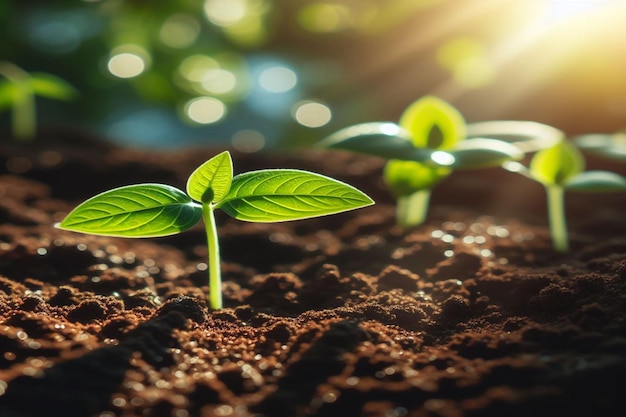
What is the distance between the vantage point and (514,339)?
0.86 meters

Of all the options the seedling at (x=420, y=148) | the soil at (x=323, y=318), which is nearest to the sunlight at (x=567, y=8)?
the soil at (x=323, y=318)

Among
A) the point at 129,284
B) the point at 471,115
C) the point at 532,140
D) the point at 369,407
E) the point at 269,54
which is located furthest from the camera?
the point at 269,54

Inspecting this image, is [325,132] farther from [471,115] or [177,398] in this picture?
[177,398]

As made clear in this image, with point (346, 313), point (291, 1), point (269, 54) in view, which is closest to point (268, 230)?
point (346, 313)

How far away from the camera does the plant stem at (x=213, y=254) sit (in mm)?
1019

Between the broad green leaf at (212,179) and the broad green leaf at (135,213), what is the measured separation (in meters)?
0.02

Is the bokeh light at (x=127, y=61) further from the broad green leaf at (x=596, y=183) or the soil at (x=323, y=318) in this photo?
the broad green leaf at (x=596, y=183)

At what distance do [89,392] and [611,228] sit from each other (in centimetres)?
135

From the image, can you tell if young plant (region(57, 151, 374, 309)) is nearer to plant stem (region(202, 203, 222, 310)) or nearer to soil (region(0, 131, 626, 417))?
plant stem (region(202, 203, 222, 310))

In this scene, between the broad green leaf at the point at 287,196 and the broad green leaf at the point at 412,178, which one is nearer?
the broad green leaf at the point at 287,196

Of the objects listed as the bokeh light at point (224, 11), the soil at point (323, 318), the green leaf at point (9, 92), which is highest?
the bokeh light at point (224, 11)

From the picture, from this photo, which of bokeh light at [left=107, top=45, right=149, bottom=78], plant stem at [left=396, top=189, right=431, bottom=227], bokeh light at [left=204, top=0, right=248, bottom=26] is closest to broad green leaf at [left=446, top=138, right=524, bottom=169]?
plant stem at [left=396, top=189, right=431, bottom=227]

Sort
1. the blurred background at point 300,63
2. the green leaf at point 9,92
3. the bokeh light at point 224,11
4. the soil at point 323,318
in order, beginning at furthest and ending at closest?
the bokeh light at point 224,11 → the blurred background at point 300,63 → the green leaf at point 9,92 → the soil at point 323,318

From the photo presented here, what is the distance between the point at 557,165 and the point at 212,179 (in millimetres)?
818
